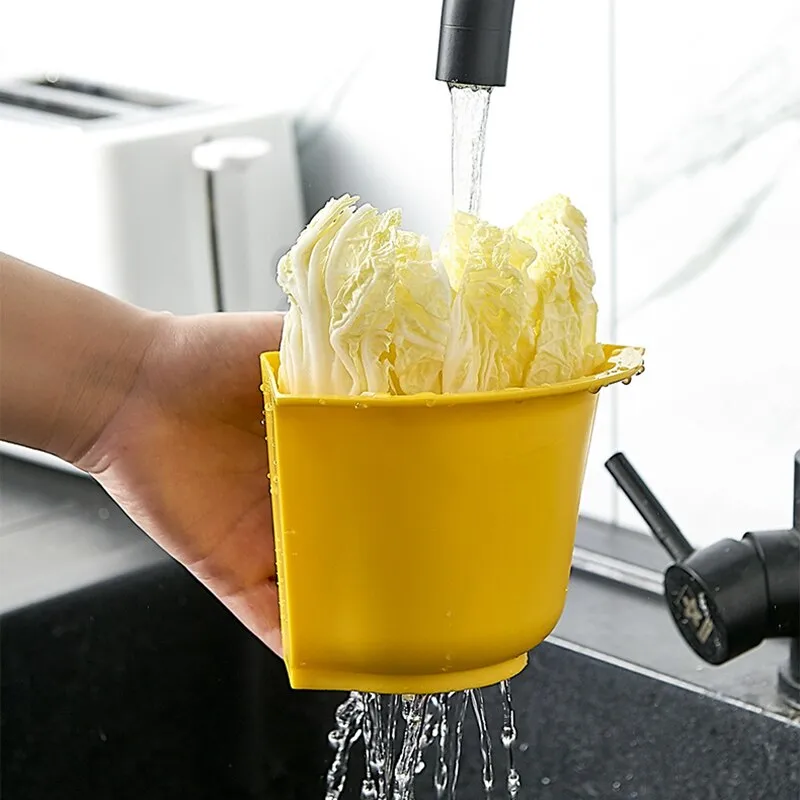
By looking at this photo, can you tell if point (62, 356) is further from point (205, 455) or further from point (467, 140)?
point (467, 140)

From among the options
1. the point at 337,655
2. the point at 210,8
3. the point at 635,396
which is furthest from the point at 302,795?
the point at 210,8

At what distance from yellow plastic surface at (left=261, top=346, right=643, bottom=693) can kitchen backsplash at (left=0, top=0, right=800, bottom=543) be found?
0.36m

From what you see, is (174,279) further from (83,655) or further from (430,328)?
(430,328)

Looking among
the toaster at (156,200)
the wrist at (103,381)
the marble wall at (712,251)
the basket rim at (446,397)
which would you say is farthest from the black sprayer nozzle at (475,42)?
the toaster at (156,200)

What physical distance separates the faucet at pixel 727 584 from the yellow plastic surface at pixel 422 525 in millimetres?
182

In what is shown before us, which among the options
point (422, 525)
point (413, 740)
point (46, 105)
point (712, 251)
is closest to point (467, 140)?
point (422, 525)

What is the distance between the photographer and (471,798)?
83 centimetres

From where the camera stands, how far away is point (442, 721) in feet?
1.98

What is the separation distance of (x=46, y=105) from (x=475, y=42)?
2.33 feet

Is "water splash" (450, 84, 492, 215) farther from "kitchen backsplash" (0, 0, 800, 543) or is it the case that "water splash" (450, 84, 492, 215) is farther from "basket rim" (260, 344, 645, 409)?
"kitchen backsplash" (0, 0, 800, 543)

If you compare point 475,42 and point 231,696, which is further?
point 231,696

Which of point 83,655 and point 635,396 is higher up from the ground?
point 635,396

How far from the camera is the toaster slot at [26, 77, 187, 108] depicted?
114cm

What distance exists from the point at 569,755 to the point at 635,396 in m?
0.25
